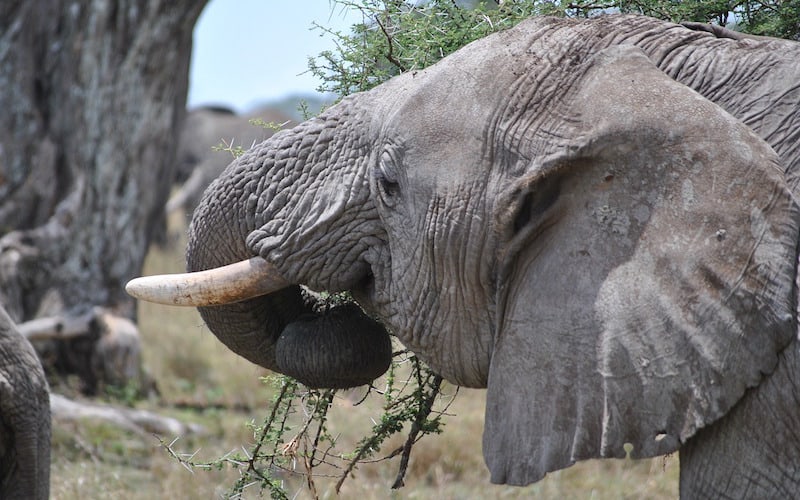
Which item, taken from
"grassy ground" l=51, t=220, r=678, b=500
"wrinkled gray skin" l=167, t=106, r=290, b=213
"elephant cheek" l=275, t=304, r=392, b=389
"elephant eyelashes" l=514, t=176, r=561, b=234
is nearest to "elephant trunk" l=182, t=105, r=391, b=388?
"elephant cheek" l=275, t=304, r=392, b=389

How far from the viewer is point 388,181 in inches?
94.3

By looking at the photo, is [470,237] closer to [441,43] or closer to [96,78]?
[441,43]

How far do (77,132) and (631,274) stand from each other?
5.83m

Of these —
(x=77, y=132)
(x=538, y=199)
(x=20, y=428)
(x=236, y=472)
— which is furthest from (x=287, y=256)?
(x=77, y=132)

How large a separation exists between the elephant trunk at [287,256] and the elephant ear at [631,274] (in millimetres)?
497

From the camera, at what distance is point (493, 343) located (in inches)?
89.1

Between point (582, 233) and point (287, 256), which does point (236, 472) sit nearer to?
point (287, 256)

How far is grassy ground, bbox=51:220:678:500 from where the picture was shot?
4859 mm

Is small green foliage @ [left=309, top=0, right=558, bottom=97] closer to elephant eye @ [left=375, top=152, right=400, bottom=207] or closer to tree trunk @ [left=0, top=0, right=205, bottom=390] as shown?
elephant eye @ [left=375, top=152, right=400, bottom=207]

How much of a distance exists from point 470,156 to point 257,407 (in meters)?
5.26

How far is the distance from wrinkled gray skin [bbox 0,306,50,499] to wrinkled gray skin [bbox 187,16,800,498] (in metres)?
1.59

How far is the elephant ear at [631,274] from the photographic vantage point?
193cm

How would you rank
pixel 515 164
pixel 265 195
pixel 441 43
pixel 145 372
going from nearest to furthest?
pixel 515 164 < pixel 265 195 < pixel 441 43 < pixel 145 372

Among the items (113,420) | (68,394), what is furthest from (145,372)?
(113,420)
